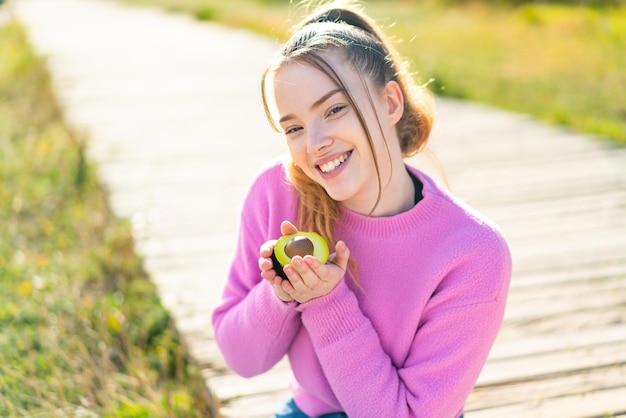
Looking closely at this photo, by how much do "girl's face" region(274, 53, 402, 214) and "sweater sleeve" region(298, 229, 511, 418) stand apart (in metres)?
0.28

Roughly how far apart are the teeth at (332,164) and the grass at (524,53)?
2.48 feet

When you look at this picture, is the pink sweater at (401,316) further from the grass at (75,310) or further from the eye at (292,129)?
the grass at (75,310)

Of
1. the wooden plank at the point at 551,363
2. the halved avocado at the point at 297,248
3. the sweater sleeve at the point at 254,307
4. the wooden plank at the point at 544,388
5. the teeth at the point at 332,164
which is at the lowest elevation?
the wooden plank at the point at 551,363

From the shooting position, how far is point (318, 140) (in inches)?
77.6

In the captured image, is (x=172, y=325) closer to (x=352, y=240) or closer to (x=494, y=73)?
(x=352, y=240)

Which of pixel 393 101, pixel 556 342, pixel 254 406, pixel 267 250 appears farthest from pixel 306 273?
pixel 556 342

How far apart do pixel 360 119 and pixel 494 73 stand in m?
7.24

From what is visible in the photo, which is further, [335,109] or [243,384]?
[243,384]

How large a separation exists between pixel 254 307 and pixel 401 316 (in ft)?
1.27

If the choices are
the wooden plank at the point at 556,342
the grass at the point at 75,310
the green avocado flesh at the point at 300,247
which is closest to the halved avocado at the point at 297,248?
the green avocado flesh at the point at 300,247

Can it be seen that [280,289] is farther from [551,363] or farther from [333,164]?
[551,363]

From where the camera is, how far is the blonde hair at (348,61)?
200 centimetres

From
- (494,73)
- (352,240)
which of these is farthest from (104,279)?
(494,73)

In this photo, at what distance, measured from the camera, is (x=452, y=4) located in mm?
17828
